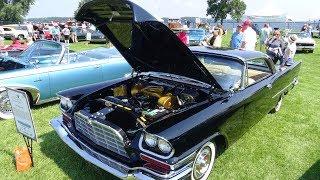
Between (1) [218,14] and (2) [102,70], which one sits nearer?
(2) [102,70]

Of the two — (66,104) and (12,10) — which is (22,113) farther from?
(12,10)

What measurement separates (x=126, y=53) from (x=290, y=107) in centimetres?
411

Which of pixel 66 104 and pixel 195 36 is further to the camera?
pixel 195 36

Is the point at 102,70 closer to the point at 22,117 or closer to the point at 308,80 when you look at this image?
the point at 22,117

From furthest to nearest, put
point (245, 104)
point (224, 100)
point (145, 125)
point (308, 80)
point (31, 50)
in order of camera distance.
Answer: point (308, 80)
point (31, 50)
point (245, 104)
point (224, 100)
point (145, 125)

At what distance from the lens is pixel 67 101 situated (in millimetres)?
4496

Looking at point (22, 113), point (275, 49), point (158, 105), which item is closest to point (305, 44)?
point (275, 49)

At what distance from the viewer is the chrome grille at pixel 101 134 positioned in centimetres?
340

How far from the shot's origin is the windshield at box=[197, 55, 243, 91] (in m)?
4.42

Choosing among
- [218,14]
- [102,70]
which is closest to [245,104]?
[102,70]

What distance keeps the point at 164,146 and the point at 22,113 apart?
6.62 feet

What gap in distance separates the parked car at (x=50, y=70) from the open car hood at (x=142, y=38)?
2.14 meters

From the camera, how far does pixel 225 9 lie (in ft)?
183

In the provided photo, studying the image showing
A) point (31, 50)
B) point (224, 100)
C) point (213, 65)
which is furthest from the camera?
point (31, 50)
